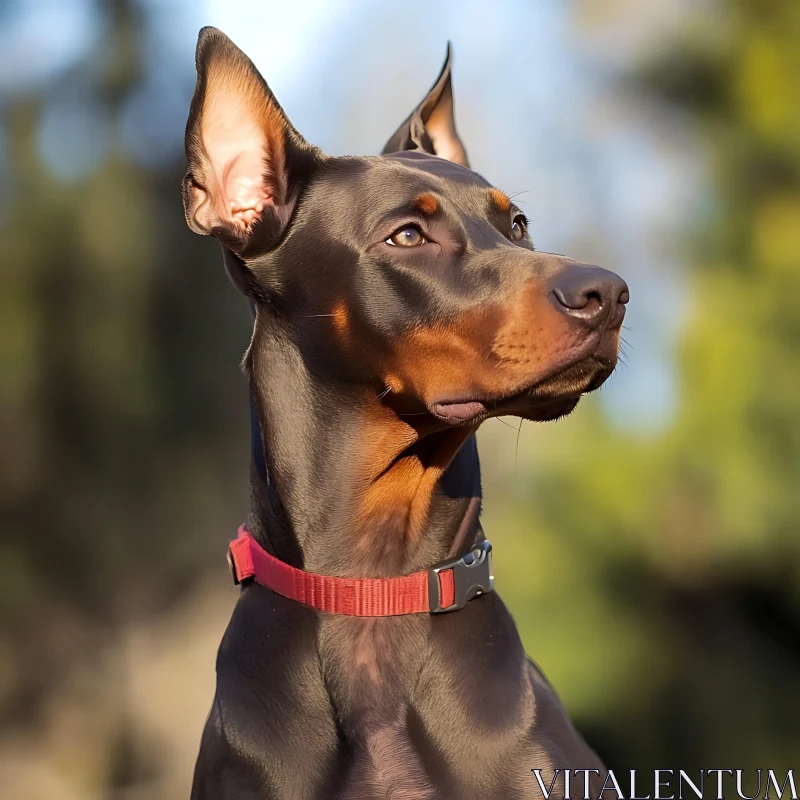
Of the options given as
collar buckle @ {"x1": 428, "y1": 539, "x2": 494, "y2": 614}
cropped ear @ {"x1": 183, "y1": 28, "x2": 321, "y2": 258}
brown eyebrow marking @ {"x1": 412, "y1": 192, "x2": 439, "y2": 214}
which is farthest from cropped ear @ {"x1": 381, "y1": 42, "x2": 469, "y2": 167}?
collar buckle @ {"x1": 428, "y1": 539, "x2": 494, "y2": 614}

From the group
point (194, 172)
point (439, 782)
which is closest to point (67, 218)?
point (194, 172)

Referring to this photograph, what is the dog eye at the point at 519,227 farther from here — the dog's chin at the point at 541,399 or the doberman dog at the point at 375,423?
the dog's chin at the point at 541,399

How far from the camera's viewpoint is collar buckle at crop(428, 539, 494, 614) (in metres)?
2.81

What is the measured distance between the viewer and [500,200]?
10.2 ft

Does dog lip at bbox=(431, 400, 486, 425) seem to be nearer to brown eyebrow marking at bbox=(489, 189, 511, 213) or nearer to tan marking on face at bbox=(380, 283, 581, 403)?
tan marking on face at bbox=(380, 283, 581, 403)

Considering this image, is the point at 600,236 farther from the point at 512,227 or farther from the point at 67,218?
the point at 512,227

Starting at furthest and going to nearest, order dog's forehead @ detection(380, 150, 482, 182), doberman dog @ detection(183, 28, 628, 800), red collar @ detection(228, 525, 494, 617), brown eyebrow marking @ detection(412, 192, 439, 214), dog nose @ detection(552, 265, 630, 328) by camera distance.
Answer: dog's forehead @ detection(380, 150, 482, 182) < brown eyebrow marking @ detection(412, 192, 439, 214) < red collar @ detection(228, 525, 494, 617) < doberman dog @ detection(183, 28, 628, 800) < dog nose @ detection(552, 265, 630, 328)

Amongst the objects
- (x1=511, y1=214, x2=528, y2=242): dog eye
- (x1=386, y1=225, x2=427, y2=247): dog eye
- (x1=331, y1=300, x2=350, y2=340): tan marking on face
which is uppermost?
(x1=386, y1=225, x2=427, y2=247): dog eye

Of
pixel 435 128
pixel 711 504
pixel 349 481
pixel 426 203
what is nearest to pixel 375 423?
pixel 349 481

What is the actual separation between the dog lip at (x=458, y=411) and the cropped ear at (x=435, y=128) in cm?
151

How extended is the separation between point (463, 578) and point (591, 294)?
0.91m

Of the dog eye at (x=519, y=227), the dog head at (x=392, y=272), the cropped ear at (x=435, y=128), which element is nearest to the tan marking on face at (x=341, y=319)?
the dog head at (x=392, y=272)

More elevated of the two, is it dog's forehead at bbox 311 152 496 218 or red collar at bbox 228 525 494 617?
dog's forehead at bbox 311 152 496 218

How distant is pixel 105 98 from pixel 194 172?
5.50 m
